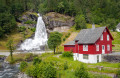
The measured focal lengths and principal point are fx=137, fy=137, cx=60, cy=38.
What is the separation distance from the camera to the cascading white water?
64.7 m

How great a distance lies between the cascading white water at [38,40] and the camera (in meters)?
64.7

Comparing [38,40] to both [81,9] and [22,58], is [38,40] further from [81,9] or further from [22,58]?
[81,9]

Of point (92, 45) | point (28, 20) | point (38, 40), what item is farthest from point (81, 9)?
point (92, 45)

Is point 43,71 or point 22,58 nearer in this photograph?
point 43,71

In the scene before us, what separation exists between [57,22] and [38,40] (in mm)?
17076

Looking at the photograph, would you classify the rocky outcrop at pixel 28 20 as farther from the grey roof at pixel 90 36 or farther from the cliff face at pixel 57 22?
the grey roof at pixel 90 36

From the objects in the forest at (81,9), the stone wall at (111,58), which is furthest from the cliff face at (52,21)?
the stone wall at (111,58)

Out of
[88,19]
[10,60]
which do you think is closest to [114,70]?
[10,60]

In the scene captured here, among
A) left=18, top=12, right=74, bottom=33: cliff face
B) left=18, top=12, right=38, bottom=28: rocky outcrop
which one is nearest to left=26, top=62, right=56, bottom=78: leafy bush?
left=18, top=12, right=74, bottom=33: cliff face

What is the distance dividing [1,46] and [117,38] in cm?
5205

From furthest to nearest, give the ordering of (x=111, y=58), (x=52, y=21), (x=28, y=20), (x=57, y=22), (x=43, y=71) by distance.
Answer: (x=28, y=20), (x=52, y=21), (x=57, y=22), (x=111, y=58), (x=43, y=71)

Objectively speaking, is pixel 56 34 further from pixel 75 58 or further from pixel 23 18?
pixel 23 18

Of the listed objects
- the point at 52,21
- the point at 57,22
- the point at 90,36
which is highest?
the point at 52,21

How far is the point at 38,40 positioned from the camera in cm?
7319
